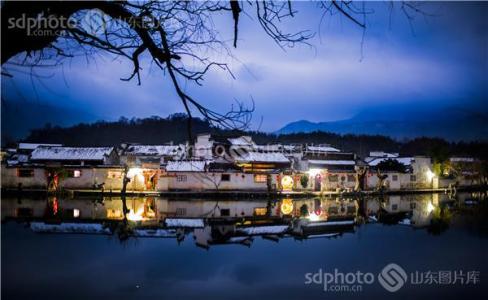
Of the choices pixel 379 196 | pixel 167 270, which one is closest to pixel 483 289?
pixel 167 270

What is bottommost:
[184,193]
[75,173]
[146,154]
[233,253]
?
[233,253]

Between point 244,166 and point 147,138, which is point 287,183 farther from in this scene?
Result: point 147,138

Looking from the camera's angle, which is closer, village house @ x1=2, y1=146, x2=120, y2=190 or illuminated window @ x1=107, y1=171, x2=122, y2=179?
village house @ x1=2, y1=146, x2=120, y2=190

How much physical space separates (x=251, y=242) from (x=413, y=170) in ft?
103

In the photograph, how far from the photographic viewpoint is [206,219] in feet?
57.7

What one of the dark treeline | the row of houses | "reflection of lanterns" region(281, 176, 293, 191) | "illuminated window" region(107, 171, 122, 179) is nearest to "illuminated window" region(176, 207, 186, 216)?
the row of houses

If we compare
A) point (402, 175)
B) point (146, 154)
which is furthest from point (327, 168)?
point (146, 154)

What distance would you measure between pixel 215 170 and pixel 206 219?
12440 mm

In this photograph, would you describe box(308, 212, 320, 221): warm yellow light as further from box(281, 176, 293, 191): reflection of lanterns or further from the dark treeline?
the dark treeline

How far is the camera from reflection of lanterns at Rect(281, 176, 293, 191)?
31188mm

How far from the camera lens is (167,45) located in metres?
3.03

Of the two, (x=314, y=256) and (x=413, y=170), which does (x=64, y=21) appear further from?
(x=413, y=170)

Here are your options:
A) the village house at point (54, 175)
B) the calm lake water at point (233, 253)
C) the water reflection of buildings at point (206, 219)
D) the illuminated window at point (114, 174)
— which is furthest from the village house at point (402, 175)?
the village house at point (54, 175)

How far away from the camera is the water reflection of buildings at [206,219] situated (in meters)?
14.2
